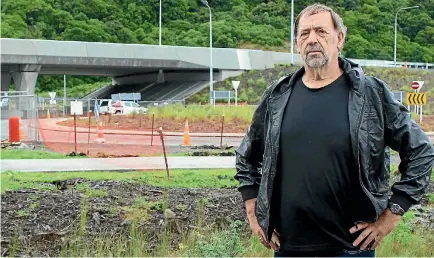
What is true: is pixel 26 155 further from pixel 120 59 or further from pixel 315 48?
pixel 120 59

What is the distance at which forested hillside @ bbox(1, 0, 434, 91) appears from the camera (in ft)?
265

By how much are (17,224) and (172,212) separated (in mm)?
1729

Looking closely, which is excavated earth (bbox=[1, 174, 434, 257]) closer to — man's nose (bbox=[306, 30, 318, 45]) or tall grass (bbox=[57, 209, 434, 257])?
tall grass (bbox=[57, 209, 434, 257])

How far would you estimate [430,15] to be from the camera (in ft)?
307

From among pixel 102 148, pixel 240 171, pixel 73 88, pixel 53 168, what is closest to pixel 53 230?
pixel 240 171

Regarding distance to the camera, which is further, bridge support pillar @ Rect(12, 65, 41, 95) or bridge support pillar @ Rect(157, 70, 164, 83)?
bridge support pillar @ Rect(157, 70, 164, 83)

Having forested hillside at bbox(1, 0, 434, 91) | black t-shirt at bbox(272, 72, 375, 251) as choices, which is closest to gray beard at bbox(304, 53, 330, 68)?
black t-shirt at bbox(272, 72, 375, 251)

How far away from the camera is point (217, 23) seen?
82562 mm

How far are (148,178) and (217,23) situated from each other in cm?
7243

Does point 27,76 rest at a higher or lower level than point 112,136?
higher

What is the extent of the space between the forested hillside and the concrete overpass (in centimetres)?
1754

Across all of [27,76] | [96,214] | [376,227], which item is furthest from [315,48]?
[27,76]

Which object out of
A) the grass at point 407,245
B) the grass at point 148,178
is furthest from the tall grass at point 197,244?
the grass at point 148,178

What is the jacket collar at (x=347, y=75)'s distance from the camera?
3.42 m
